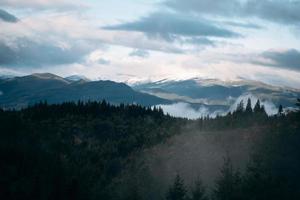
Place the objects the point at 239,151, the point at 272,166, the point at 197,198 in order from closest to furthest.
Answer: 1. the point at 197,198
2. the point at 272,166
3. the point at 239,151

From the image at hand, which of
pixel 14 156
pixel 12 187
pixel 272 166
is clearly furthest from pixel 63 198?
pixel 272 166

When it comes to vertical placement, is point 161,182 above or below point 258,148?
below

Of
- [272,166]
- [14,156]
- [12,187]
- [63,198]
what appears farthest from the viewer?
[272,166]

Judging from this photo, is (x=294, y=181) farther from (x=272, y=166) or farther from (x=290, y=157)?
(x=290, y=157)

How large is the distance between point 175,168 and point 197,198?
3624 inches

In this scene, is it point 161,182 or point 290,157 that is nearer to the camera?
point 290,157

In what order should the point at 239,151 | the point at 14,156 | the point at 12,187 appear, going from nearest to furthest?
the point at 12,187 → the point at 14,156 → the point at 239,151

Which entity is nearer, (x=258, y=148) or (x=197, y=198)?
(x=197, y=198)

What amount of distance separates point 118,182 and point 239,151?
44.6 meters

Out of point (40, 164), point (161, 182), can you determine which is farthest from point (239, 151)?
point (40, 164)

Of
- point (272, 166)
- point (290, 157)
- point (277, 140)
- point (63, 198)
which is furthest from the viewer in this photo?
point (277, 140)

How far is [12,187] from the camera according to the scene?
3681 inches

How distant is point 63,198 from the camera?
82438mm

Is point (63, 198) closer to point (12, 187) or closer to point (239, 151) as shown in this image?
point (12, 187)
